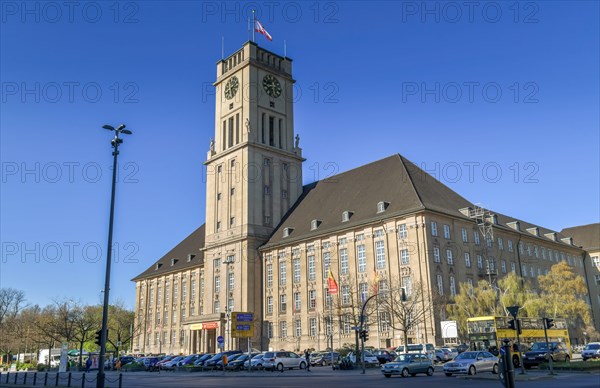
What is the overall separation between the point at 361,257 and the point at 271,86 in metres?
30.8

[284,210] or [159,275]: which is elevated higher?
[284,210]

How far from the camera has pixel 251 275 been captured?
68.2m

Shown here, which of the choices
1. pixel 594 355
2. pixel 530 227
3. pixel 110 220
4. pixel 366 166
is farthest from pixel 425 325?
pixel 530 227

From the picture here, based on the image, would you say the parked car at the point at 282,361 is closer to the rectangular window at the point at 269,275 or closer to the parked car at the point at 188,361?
the parked car at the point at 188,361

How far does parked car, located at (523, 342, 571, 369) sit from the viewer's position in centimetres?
3384

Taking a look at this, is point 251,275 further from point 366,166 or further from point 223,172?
point 366,166

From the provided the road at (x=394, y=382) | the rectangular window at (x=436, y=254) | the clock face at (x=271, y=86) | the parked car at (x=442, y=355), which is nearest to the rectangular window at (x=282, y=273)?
the rectangular window at (x=436, y=254)

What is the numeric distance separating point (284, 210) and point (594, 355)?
1661 inches

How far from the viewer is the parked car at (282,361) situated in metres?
40.8

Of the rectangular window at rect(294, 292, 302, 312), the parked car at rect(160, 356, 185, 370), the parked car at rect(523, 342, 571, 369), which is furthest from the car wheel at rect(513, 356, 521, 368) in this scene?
the rectangular window at rect(294, 292, 302, 312)

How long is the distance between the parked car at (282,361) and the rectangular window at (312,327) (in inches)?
722

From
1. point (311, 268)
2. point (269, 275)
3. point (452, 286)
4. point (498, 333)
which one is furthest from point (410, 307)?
point (269, 275)

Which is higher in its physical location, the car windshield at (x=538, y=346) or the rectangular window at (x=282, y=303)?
the rectangular window at (x=282, y=303)

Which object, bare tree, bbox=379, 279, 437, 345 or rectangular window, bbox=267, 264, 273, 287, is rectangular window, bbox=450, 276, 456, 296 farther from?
rectangular window, bbox=267, 264, 273, 287
